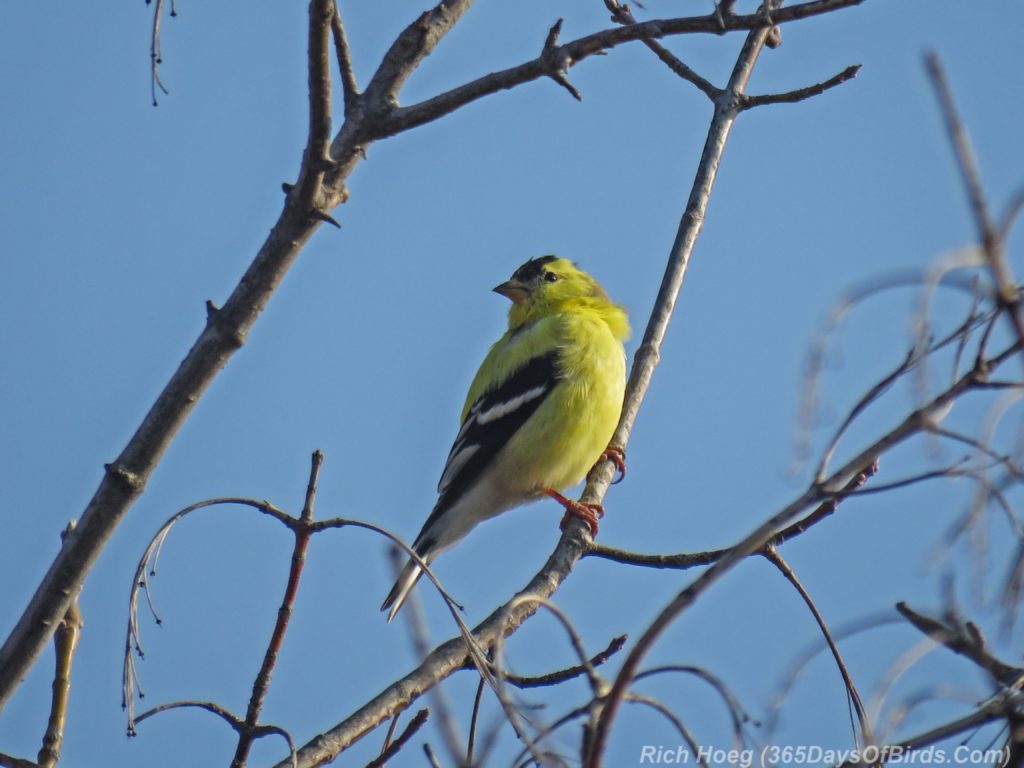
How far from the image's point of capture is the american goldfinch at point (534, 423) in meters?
6.10

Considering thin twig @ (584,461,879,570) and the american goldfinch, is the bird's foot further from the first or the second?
thin twig @ (584,461,879,570)

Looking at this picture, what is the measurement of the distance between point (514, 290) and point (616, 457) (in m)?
2.16

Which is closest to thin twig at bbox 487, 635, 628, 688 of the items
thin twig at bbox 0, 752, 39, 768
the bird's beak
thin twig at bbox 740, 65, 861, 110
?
thin twig at bbox 0, 752, 39, 768

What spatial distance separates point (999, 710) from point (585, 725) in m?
0.64

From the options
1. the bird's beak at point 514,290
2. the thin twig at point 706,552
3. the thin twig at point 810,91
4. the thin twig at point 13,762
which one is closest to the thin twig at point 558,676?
the thin twig at point 706,552

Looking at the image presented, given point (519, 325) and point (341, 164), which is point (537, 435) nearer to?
point (519, 325)

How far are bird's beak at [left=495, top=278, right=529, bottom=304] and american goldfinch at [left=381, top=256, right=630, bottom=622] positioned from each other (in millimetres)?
489

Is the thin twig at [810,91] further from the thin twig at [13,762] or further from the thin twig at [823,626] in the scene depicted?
the thin twig at [13,762]

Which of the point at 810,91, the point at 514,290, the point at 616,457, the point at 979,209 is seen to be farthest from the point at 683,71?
the point at 979,209

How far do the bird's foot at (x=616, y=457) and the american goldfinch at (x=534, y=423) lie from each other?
0.03 meters

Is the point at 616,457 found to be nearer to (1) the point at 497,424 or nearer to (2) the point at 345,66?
(1) the point at 497,424

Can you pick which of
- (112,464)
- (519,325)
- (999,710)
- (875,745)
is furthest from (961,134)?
(519,325)

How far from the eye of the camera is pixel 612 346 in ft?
21.5

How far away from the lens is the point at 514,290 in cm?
733
